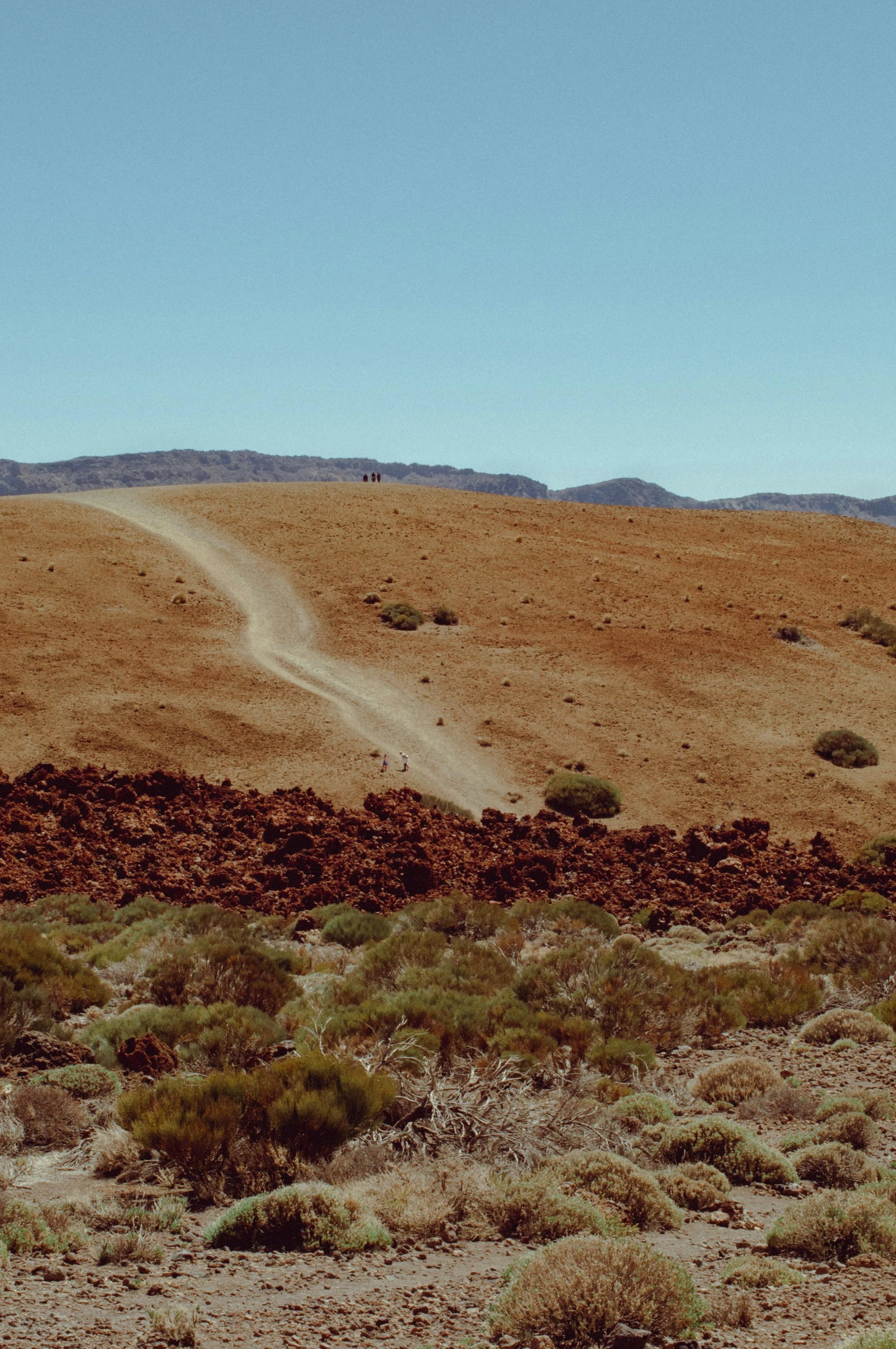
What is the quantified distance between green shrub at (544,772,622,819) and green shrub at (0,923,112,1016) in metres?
15.6

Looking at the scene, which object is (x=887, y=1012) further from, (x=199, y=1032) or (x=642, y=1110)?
(x=199, y=1032)

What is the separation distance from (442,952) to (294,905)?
5337mm

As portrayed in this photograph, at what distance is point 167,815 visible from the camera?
22438 millimetres

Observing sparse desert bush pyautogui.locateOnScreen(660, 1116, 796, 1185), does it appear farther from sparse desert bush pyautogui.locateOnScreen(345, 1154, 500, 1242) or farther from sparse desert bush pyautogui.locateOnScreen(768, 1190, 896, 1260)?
sparse desert bush pyautogui.locateOnScreen(345, 1154, 500, 1242)

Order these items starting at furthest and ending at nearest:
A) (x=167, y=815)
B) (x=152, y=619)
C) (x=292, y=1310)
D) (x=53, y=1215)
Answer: (x=152, y=619) → (x=167, y=815) → (x=53, y=1215) → (x=292, y=1310)

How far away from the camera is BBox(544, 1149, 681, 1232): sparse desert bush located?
6.50 meters

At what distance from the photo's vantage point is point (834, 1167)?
24.9ft

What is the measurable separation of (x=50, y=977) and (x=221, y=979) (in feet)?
5.79

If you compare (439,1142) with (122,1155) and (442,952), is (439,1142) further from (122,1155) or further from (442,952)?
(442,952)

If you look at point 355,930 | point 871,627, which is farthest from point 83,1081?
point 871,627

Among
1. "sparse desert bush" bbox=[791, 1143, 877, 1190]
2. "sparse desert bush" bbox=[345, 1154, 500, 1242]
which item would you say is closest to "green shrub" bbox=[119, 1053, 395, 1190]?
"sparse desert bush" bbox=[345, 1154, 500, 1242]

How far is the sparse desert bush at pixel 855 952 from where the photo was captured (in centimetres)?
1403

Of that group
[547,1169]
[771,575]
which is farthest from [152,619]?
[547,1169]

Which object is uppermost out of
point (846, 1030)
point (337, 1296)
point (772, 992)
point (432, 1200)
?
point (337, 1296)
